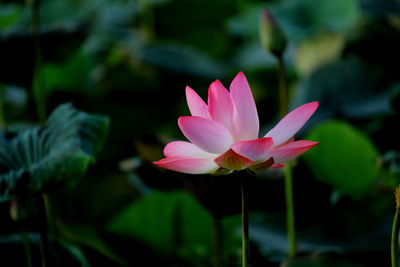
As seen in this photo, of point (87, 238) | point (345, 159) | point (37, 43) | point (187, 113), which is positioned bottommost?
point (87, 238)

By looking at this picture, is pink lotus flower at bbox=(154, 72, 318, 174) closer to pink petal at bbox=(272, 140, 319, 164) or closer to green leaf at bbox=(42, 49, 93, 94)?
pink petal at bbox=(272, 140, 319, 164)

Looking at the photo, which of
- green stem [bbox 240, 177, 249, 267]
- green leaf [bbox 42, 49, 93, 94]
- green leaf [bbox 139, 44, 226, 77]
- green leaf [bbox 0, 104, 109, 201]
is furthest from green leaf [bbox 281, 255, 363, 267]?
green leaf [bbox 42, 49, 93, 94]

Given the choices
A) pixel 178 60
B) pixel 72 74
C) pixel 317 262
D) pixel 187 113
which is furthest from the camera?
pixel 72 74

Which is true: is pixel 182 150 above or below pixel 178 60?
below

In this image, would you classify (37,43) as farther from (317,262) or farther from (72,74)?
(72,74)

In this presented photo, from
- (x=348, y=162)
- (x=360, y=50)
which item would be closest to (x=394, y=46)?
(x=360, y=50)

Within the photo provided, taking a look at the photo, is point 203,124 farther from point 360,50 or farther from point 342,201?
point 360,50

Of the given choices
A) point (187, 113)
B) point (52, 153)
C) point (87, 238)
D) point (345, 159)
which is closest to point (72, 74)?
point (187, 113)
